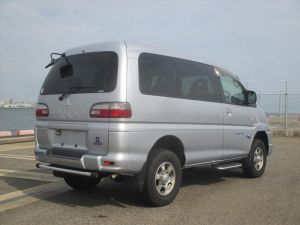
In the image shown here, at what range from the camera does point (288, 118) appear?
864 inches

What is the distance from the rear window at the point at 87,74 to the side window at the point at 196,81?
48.0 inches

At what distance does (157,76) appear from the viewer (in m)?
5.79

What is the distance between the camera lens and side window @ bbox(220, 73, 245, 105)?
735cm

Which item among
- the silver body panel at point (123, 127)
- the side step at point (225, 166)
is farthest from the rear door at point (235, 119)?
the silver body panel at point (123, 127)

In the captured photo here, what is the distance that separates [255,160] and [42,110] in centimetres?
438

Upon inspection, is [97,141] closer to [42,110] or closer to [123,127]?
[123,127]

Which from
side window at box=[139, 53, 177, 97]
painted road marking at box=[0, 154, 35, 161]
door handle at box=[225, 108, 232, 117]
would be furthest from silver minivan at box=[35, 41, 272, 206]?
painted road marking at box=[0, 154, 35, 161]

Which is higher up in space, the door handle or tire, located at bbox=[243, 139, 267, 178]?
the door handle

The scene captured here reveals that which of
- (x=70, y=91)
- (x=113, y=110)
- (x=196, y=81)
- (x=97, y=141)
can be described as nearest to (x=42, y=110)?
(x=70, y=91)

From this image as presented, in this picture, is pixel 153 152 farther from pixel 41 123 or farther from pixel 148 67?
pixel 41 123

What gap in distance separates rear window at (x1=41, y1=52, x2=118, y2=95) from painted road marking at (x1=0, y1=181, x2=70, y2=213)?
1.62 metres

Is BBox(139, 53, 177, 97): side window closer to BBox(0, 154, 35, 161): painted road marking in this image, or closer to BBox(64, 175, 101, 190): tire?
BBox(64, 175, 101, 190): tire

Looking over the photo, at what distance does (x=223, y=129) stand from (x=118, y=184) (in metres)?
2.09

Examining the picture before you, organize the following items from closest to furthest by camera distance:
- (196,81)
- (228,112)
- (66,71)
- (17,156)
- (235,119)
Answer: (66,71), (196,81), (228,112), (235,119), (17,156)
